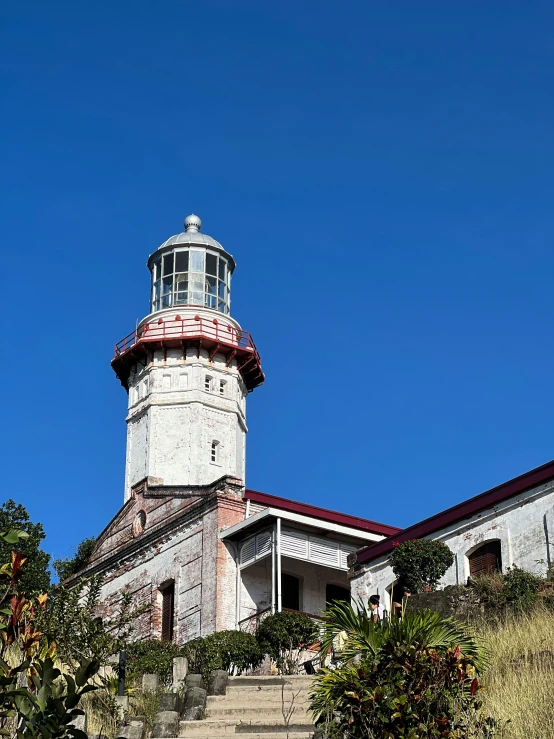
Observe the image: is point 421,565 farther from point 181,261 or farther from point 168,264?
point 168,264

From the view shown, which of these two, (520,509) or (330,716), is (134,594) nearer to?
(520,509)

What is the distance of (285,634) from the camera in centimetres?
2612

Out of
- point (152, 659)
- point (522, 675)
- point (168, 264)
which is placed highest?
point (168, 264)

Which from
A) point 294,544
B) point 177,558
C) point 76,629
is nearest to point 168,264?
point 177,558

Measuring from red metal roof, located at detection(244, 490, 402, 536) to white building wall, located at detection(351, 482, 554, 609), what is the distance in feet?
17.1

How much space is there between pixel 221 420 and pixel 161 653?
40.4ft

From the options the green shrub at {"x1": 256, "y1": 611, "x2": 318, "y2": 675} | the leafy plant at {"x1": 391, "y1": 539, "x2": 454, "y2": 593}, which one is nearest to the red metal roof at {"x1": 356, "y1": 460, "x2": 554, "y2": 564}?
the leafy plant at {"x1": 391, "y1": 539, "x2": 454, "y2": 593}

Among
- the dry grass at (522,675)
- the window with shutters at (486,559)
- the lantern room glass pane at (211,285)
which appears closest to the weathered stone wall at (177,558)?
the window with shutters at (486,559)

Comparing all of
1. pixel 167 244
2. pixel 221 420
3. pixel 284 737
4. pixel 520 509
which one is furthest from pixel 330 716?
pixel 167 244

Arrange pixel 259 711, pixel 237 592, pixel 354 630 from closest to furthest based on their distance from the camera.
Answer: pixel 354 630
pixel 259 711
pixel 237 592

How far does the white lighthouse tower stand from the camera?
3675 centimetres

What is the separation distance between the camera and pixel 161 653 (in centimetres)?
2644

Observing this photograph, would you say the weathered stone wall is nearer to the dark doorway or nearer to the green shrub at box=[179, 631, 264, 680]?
the dark doorway

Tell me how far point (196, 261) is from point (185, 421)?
765 centimetres
